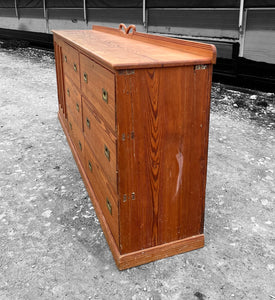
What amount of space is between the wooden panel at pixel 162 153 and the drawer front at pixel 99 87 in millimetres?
114

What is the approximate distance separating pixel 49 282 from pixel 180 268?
0.84 metres

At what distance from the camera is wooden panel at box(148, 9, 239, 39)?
20.0 feet

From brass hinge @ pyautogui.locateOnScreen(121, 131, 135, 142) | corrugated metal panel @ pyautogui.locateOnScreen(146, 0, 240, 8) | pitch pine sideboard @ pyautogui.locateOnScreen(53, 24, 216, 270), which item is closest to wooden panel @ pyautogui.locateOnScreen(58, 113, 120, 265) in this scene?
pitch pine sideboard @ pyautogui.locateOnScreen(53, 24, 216, 270)

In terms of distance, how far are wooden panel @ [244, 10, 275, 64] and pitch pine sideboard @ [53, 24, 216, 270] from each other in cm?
382

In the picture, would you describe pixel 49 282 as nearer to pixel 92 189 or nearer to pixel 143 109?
pixel 92 189

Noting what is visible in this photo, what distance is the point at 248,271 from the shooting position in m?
2.15

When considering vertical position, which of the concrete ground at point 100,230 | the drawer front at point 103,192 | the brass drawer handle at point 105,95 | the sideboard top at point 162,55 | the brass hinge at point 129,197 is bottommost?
the concrete ground at point 100,230

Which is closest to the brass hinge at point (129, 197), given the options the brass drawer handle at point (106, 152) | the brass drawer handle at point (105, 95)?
the brass drawer handle at point (106, 152)

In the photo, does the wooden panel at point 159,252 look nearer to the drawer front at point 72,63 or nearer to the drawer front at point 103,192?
the drawer front at point 103,192

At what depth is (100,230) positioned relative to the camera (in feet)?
8.38

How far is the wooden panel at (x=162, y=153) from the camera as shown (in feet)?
6.20

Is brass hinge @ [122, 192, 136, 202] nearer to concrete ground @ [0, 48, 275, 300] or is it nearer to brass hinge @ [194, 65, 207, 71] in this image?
concrete ground @ [0, 48, 275, 300]

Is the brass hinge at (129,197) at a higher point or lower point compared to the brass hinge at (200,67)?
lower

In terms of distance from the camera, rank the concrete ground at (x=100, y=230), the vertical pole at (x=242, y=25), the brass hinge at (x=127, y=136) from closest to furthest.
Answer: the brass hinge at (x=127, y=136) → the concrete ground at (x=100, y=230) → the vertical pole at (x=242, y=25)
